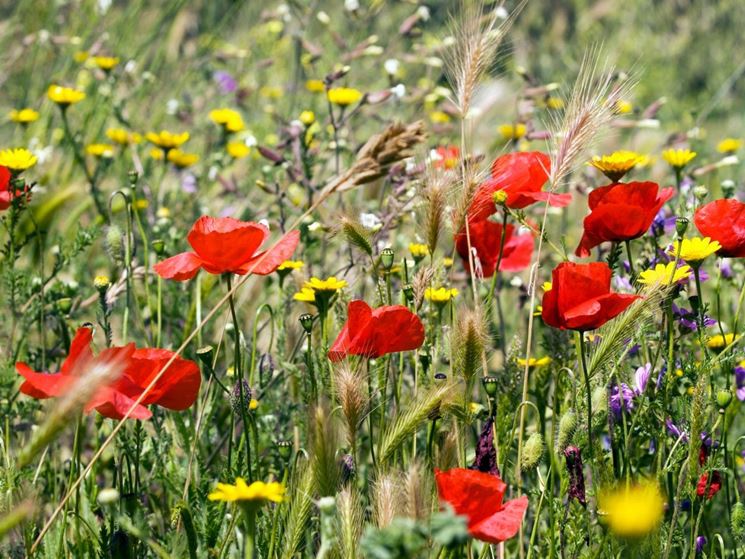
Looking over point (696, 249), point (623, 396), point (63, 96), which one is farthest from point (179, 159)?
point (696, 249)

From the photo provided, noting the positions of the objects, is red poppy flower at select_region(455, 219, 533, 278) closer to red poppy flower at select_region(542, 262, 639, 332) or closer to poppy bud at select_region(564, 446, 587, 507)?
red poppy flower at select_region(542, 262, 639, 332)

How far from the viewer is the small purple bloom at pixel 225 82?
4.45 metres

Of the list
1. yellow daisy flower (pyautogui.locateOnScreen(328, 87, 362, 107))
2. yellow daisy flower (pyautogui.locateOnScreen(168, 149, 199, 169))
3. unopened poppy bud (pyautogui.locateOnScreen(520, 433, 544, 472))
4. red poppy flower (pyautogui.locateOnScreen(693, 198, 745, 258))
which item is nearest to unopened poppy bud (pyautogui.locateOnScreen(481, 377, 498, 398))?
unopened poppy bud (pyautogui.locateOnScreen(520, 433, 544, 472))

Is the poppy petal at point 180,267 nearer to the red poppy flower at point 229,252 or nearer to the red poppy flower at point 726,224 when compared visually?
the red poppy flower at point 229,252

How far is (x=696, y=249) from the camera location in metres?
1.64

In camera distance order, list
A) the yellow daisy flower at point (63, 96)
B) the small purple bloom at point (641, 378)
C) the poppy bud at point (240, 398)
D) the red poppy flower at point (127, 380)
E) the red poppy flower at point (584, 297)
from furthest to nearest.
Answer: the yellow daisy flower at point (63, 96)
the small purple bloom at point (641, 378)
the poppy bud at point (240, 398)
the red poppy flower at point (584, 297)
the red poppy flower at point (127, 380)

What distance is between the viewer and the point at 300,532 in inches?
54.2

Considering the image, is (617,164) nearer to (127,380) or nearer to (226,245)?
(226,245)

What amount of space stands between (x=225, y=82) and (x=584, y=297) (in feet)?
10.7

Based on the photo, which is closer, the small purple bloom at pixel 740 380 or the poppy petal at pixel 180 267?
the poppy petal at pixel 180 267

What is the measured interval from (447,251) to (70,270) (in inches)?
55.0

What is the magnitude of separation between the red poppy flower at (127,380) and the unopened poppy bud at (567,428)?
55 cm

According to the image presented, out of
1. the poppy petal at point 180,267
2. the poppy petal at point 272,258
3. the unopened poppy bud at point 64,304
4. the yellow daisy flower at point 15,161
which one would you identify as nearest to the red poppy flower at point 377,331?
the poppy petal at point 272,258

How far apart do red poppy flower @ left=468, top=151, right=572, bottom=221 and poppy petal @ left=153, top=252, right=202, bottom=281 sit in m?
0.47
